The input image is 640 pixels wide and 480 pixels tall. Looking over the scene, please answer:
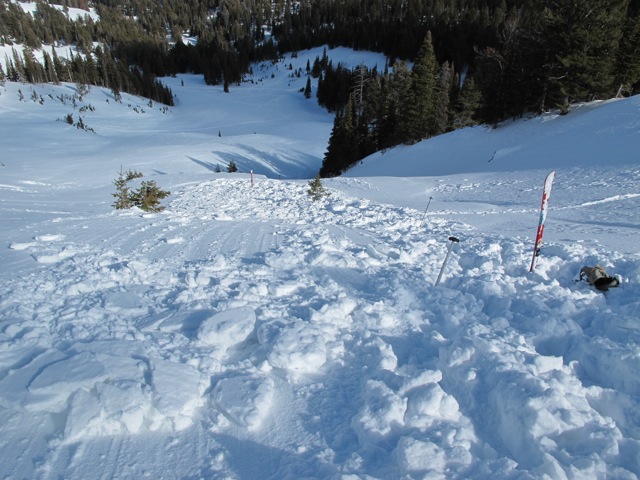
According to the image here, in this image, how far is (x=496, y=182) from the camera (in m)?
16.3

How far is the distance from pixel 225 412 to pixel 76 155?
36967 millimetres

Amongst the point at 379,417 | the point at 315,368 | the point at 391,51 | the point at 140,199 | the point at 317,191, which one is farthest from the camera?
the point at 391,51

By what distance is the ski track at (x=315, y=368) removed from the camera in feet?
8.20

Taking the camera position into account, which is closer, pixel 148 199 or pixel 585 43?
pixel 148 199

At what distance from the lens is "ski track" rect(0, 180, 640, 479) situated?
2.50m

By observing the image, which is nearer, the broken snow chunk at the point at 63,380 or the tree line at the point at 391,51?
the broken snow chunk at the point at 63,380

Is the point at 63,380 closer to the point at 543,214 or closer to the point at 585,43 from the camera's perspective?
the point at 543,214

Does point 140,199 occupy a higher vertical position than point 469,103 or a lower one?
lower

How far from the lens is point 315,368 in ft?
10.9

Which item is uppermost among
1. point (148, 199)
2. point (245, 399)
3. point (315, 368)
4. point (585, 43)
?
point (585, 43)

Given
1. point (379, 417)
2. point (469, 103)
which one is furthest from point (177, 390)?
point (469, 103)

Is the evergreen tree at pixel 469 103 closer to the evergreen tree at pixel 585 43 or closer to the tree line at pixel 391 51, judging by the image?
the tree line at pixel 391 51

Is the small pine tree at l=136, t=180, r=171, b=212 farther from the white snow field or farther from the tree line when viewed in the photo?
the tree line

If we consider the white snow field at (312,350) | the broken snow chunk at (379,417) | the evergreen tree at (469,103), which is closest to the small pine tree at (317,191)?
the white snow field at (312,350)
